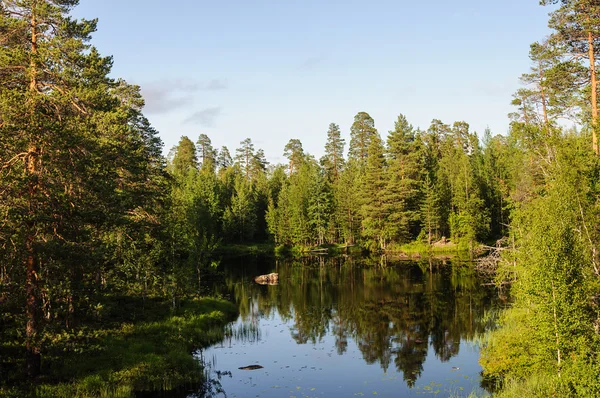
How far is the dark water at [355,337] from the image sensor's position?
848 inches

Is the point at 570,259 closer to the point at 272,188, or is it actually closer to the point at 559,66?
the point at 559,66

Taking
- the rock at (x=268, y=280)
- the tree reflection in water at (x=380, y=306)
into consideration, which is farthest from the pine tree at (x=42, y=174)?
the rock at (x=268, y=280)

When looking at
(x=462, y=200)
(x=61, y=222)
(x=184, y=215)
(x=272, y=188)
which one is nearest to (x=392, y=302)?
(x=184, y=215)

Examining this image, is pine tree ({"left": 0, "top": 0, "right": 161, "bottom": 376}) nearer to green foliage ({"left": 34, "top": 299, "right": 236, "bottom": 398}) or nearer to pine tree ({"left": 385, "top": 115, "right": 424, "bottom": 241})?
green foliage ({"left": 34, "top": 299, "right": 236, "bottom": 398})

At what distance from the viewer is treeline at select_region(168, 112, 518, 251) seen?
73.0 metres

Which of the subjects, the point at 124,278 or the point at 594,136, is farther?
the point at 124,278

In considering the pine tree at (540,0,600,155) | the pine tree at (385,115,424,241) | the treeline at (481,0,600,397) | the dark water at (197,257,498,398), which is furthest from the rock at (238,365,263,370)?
the pine tree at (385,115,424,241)

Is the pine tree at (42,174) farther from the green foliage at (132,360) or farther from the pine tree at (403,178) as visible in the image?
the pine tree at (403,178)

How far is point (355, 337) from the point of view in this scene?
29531mm

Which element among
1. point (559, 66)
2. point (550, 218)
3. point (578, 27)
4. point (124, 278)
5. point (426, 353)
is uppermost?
point (578, 27)

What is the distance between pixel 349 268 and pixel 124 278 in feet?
118

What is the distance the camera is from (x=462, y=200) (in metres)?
69.6

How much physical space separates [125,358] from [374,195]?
196 ft

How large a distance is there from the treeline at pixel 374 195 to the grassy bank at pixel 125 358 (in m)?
34.8
